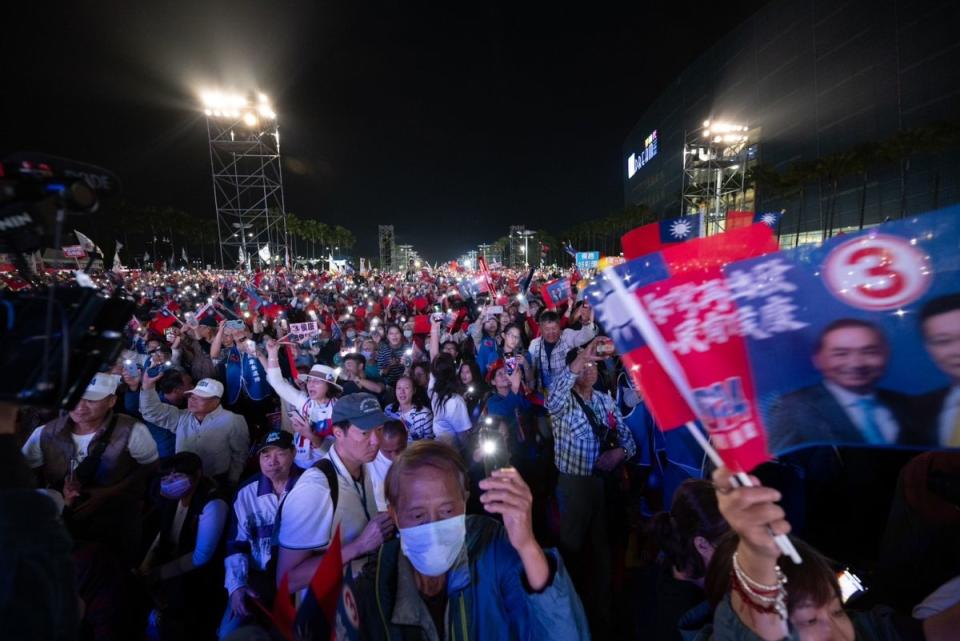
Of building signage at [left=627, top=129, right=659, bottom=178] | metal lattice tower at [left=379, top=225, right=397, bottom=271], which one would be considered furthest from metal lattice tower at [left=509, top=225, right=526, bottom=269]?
building signage at [left=627, top=129, right=659, bottom=178]

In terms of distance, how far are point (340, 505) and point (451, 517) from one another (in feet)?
3.83

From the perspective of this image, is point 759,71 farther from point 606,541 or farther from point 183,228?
point 183,228

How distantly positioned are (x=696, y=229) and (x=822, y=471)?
2.81 meters

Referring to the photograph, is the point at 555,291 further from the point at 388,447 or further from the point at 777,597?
the point at 777,597

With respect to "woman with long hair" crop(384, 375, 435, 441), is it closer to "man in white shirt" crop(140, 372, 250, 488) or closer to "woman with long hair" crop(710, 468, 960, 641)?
"man in white shirt" crop(140, 372, 250, 488)


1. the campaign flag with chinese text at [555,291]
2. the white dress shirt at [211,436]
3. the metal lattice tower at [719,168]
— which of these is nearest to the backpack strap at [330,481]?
the white dress shirt at [211,436]

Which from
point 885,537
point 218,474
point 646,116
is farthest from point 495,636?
point 646,116

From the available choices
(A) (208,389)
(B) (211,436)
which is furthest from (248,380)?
(B) (211,436)

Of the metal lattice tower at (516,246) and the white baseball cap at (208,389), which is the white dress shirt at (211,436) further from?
the metal lattice tower at (516,246)

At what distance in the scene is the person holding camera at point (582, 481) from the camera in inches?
155

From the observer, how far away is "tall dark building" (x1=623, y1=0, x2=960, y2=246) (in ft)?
94.5

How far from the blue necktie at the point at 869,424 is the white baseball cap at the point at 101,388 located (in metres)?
5.13

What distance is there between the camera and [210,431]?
15.6ft

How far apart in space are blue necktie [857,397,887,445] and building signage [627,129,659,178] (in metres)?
75.8
